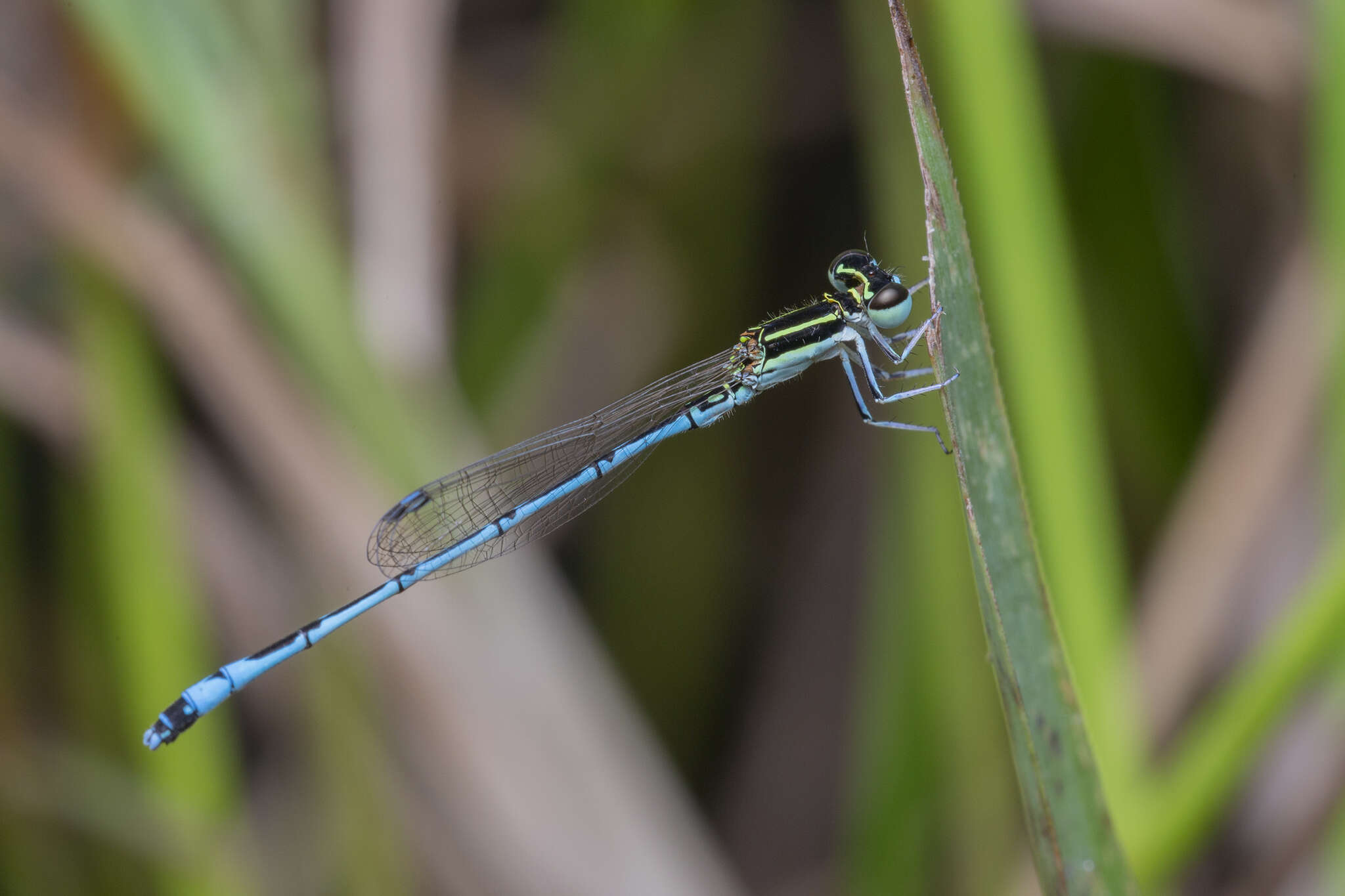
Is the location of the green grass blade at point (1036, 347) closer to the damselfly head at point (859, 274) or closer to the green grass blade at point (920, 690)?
the green grass blade at point (920, 690)

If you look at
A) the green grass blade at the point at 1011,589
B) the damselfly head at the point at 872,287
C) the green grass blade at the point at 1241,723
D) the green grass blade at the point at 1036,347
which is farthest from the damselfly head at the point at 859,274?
the green grass blade at the point at 1011,589

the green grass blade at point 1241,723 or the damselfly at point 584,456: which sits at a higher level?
the damselfly at point 584,456

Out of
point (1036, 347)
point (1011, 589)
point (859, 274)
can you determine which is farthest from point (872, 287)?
point (1011, 589)

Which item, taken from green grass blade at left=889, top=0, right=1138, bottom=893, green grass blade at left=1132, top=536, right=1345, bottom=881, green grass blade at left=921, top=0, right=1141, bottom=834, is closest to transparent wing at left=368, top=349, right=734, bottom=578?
green grass blade at left=921, top=0, right=1141, bottom=834

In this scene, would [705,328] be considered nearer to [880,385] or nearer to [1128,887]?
[880,385]

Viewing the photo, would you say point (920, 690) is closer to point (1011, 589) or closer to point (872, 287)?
point (872, 287)

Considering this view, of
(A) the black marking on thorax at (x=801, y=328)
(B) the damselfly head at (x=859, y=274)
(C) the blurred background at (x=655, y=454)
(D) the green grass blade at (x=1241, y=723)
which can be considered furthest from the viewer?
(A) the black marking on thorax at (x=801, y=328)
